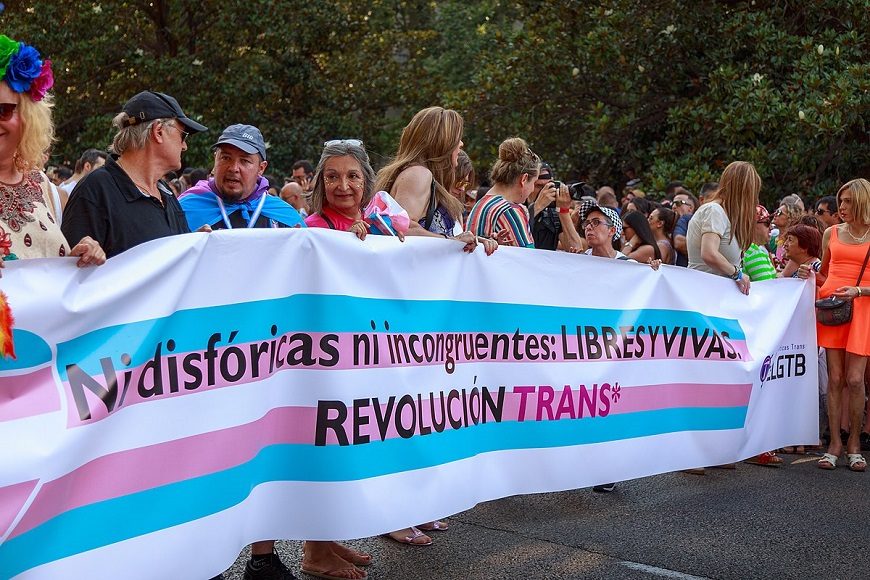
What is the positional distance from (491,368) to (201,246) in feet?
5.54

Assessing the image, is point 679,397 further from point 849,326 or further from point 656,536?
point 849,326

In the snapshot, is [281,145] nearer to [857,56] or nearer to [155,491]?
[857,56]

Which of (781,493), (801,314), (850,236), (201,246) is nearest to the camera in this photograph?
(201,246)

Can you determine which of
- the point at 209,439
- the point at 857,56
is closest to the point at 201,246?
the point at 209,439

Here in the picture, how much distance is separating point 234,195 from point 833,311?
4797 millimetres

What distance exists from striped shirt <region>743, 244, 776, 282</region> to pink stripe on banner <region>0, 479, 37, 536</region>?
583cm

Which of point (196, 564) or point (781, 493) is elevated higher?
point (196, 564)

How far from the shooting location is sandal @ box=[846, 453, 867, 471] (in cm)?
751

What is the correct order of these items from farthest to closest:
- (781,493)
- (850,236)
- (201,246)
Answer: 1. (850,236)
2. (781,493)
3. (201,246)

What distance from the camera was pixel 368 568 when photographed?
16.6 feet

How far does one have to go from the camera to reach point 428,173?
216 inches

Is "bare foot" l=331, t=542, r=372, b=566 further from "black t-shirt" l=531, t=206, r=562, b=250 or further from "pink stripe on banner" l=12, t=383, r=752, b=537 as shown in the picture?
"black t-shirt" l=531, t=206, r=562, b=250

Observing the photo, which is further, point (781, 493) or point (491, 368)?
point (781, 493)

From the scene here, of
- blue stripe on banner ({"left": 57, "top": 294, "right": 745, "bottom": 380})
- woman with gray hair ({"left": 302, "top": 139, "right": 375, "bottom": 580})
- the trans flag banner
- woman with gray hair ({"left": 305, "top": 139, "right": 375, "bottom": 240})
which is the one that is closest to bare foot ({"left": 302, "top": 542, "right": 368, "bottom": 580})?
woman with gray hair ({"left": 302, "top": 139, "right": 375, "bottom": 580})
